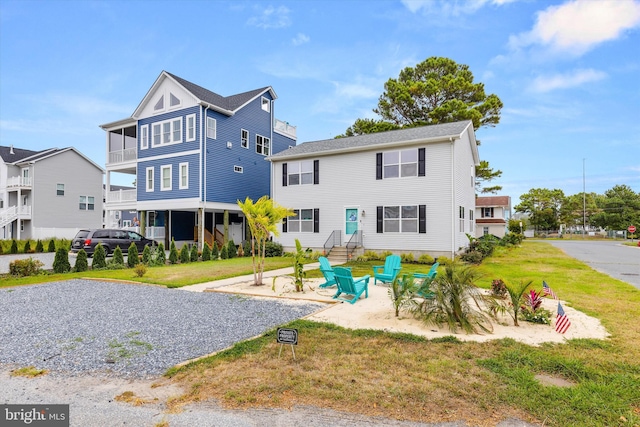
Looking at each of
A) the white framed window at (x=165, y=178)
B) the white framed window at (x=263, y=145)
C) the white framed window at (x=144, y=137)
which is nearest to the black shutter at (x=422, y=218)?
the white framed window at (x=263, y=145)

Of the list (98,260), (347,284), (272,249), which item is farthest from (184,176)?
(347,284)

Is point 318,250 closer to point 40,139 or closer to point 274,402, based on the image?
point 274,402

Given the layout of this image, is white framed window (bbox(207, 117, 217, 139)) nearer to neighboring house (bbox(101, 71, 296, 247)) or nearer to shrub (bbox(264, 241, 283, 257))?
neighboring house (bbox(101, 71, 296, 247))

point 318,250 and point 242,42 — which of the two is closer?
point 242,42

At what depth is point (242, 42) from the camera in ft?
58.1

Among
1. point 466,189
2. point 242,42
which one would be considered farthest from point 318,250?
point 242,42

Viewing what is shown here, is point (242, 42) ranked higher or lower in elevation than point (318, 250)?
higher

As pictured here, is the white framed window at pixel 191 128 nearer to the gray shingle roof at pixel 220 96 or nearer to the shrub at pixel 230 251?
the gray shingle roof at pixel 220 96

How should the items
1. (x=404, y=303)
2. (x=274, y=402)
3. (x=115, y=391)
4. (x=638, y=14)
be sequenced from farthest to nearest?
(x=638, y=14) < (x=404, y=303) < (x=115, y=391) < (x=274, y=402)

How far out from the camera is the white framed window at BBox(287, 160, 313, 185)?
20.5 meters

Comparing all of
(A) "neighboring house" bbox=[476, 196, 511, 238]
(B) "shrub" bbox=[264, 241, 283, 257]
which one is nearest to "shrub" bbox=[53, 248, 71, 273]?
(B) "shrub" bbox=[264, 241, 283, 257]

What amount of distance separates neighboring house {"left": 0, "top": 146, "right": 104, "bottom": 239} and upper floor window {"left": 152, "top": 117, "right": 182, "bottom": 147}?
647 inches

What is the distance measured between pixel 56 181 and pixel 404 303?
37.4 metres

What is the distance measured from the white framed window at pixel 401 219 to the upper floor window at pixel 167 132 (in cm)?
1406
